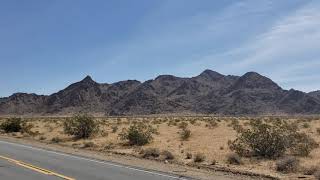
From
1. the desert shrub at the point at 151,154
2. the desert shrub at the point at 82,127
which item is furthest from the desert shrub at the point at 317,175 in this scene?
the desert shrub at the point at 82,127

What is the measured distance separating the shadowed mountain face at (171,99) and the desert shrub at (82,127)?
Result: 109m

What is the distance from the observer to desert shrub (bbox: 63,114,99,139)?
141 feet

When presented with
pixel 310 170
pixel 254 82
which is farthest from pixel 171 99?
pixel 310 170

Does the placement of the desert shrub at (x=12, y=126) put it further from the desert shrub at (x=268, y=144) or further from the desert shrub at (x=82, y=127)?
the desert shrub at (x=268, y=144)

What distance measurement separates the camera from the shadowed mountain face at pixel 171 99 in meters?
157

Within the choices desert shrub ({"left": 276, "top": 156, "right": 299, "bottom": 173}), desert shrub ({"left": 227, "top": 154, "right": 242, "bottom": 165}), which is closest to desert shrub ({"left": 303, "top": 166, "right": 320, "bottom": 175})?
desert shrub ({"left": 276, "top": 156, "right": 299, "bottom": 173})

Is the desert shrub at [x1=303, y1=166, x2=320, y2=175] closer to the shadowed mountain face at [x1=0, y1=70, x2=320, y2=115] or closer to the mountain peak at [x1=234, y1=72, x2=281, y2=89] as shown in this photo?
the shadowed mountain face at [x1=0, y1=70, x2=320, y2=115]

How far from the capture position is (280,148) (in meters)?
26.0

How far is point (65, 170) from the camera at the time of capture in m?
18.9

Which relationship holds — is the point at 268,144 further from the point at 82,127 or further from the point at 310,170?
the point at 82,127

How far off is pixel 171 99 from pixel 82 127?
415 feet

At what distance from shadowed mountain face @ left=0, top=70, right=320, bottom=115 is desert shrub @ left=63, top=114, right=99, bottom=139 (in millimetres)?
108759

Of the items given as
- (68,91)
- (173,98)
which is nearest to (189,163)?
(173,98)

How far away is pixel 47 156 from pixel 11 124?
32.0 meters
